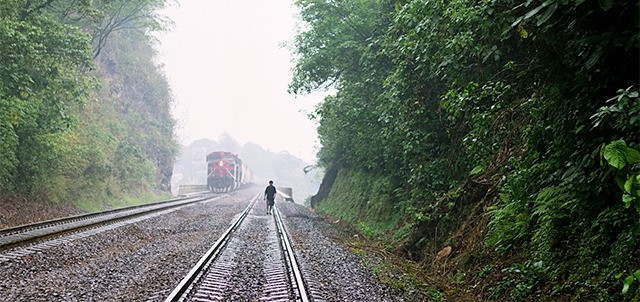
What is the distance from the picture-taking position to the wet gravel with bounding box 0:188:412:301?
5.84m

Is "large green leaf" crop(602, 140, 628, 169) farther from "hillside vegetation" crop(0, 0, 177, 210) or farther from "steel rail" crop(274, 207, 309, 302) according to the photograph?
Answer: "hillside vegetation" crop(0, 0, 177, 210)

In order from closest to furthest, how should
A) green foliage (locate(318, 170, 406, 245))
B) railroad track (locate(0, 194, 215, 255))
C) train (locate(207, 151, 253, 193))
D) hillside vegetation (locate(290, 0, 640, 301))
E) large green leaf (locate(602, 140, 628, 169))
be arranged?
1. large green leaf (locate(602, 140, 628, 169))
2. hillside vegetation (locate(290, 0, 640, 301))
3. railroad track (locate(0, 194, 215, 255))
4. green foliage (locate(318, 170, 406, 245))
5. train (locate(207, 151, 253, 193))

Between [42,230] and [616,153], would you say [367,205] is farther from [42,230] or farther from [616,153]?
[616,153]

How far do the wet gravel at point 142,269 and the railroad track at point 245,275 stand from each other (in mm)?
59

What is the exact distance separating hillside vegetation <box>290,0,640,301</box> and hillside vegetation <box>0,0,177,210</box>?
35.1 feet

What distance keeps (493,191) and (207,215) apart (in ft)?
41.8

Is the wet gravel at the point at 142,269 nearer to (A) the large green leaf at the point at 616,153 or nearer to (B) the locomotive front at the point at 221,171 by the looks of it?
(A) the large green leaf at the point at 616,153

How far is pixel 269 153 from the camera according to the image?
171 meters

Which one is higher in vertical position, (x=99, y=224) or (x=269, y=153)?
(x=269, y=153)

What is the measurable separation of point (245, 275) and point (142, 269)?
1816mm

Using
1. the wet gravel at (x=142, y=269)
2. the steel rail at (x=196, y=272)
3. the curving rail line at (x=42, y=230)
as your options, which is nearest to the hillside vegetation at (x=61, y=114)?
the curving rail line at (x=42, y=230)

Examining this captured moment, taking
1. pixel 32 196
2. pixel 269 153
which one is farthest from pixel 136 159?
pixel 269 153

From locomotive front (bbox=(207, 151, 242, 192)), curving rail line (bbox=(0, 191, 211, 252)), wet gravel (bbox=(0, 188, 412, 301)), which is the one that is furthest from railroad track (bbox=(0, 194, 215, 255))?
locomotive front (bbox=(207, 151, 242, 192))

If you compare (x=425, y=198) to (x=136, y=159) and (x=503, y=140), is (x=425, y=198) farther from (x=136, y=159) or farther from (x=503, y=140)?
(x=136, y=159)
